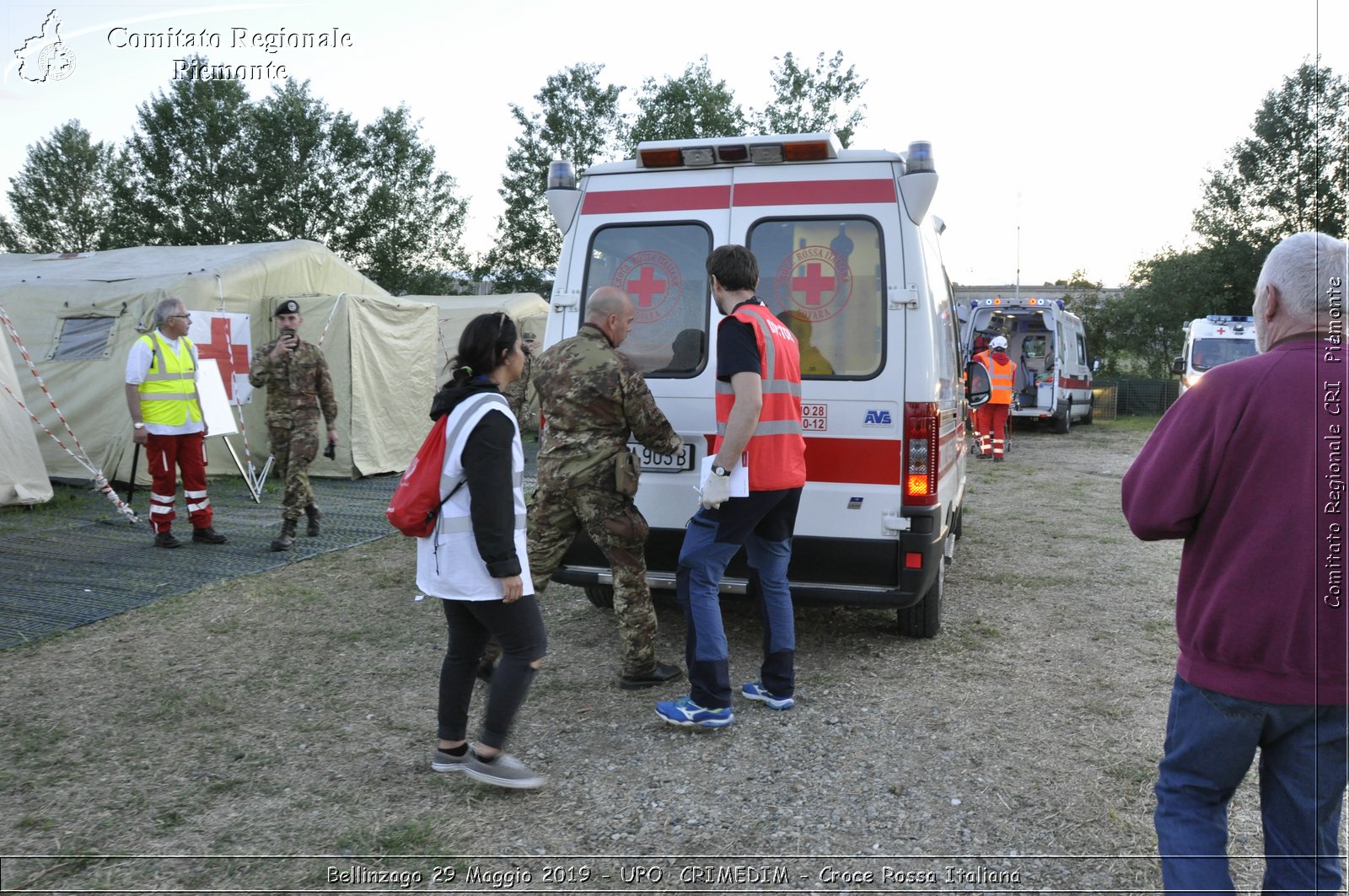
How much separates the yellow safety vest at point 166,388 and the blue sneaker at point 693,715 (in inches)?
221

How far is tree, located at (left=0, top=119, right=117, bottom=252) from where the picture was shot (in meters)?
40.5

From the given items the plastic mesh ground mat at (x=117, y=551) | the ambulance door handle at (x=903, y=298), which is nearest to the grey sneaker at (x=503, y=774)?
the ambulance door handle at (x=903, y=298)

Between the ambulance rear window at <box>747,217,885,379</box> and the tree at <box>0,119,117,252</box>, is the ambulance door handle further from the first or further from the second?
the tree at <box>0,119,117,252</box>

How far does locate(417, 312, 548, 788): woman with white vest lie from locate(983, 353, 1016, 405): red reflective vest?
40.4 ft

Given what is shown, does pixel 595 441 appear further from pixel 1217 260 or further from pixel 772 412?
pixel 1217 260

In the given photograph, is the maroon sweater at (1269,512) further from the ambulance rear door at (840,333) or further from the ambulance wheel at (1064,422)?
the ambulance wheel at (1064,422)

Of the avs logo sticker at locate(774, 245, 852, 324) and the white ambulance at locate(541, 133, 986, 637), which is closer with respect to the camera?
the white ambulance at locate(541, 133, 986, 637)

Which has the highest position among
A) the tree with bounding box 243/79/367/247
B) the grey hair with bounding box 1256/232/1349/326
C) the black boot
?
the tree with bounding box 243/79/367/247

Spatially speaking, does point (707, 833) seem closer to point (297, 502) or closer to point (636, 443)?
point (636, 443)

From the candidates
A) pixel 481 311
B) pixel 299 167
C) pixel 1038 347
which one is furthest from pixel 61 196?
pixel 1038 347

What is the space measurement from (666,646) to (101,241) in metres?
41.1

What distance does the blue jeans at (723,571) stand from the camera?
12.8 ft

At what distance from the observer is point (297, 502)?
773 centimetres

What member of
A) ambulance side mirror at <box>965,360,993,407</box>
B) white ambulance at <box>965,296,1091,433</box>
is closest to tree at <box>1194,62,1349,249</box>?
white ambulance at <box>965,296,1091,433</box>
